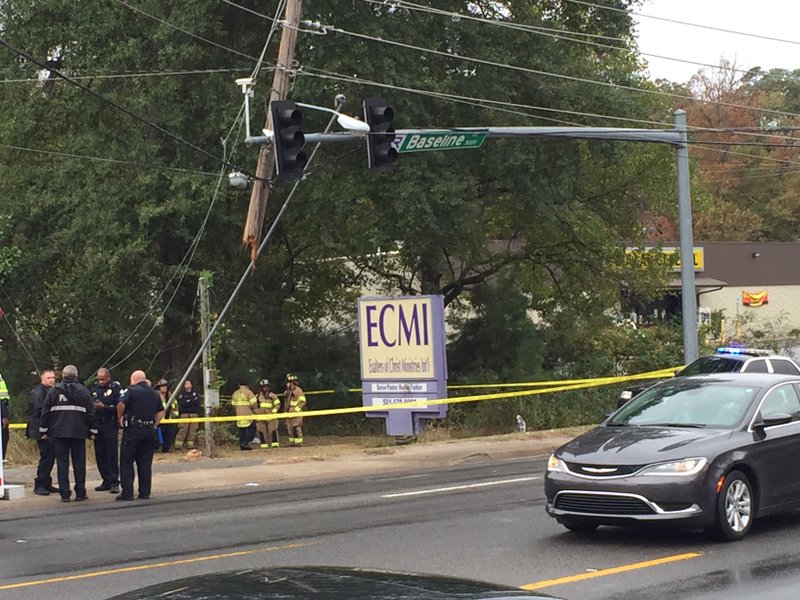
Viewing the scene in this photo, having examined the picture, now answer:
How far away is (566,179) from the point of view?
28688 millimetres

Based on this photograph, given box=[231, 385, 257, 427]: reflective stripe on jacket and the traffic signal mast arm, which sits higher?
the traffic signal mast arm

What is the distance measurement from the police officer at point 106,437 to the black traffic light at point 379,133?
5.38 meters

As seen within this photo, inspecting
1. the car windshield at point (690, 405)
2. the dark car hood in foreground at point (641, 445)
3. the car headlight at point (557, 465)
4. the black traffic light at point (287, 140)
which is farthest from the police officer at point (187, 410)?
the dark car hood in foreground at point (641, 445)

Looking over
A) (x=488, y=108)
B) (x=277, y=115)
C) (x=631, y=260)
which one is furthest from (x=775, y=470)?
(x=631, y=260)

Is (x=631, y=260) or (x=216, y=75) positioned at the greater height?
(x=216, y=75)

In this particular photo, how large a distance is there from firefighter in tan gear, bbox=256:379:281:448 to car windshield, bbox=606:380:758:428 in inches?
586

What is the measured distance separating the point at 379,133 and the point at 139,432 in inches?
233

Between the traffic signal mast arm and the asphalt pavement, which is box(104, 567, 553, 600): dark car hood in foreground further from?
the traffic signal mast arm

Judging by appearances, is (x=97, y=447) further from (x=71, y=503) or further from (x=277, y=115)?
(x=277, y=115)

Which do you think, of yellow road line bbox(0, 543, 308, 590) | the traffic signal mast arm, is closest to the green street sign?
the traffic signal mast arm

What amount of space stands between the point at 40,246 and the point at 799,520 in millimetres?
21602

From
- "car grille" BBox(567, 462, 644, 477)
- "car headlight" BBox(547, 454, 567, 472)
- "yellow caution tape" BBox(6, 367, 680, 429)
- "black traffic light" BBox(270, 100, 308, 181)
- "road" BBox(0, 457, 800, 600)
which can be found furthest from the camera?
"yellow caution tape" BBox(6, 367, 680, 429)

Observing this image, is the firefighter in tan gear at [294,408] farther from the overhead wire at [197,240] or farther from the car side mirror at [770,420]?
the car side mirror at [770,420]

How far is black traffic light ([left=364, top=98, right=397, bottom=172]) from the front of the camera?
17.8 m
